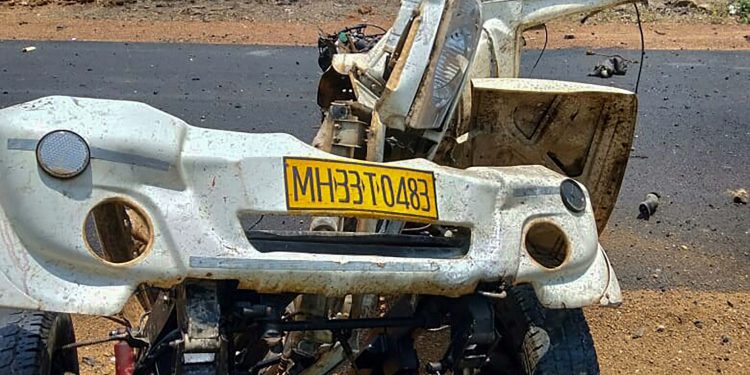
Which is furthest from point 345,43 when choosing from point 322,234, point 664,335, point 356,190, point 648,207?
point 356,190

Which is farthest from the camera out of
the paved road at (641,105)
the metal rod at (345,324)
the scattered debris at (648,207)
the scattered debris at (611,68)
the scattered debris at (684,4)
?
the scattered debris at (684,4)

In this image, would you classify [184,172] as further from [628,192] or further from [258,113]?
[258,113]

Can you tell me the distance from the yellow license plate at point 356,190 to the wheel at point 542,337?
1.81 ft

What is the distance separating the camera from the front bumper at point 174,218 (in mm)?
2385

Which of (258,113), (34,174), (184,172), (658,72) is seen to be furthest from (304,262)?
(658,72)

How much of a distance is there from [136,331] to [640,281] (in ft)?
9.81

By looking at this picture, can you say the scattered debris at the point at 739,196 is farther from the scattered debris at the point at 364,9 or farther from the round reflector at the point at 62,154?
the scattered debris at the point at 364,9

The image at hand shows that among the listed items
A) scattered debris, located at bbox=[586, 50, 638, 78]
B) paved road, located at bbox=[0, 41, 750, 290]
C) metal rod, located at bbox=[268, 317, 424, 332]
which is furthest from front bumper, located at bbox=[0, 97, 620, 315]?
scattered debris, located at bbox=[586, 50, 638, 78]

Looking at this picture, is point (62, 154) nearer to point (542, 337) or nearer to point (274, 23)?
point (542, 337)

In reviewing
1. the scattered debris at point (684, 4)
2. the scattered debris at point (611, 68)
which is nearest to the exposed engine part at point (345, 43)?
the scattered debris at point (611, 68)

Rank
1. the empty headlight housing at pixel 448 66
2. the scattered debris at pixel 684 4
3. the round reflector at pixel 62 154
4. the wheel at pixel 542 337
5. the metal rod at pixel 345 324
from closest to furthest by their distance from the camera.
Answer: the round reflector at pixel 62 154 → the metal rod at pixel 345 324 → the wheel at pixel 542 337 → the empty headlight housing at pixel 448 66 → the scattered debris at pixel 684 4

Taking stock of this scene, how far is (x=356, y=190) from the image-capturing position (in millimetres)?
2559

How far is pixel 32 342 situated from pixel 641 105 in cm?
708

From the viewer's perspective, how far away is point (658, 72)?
34.1ft
